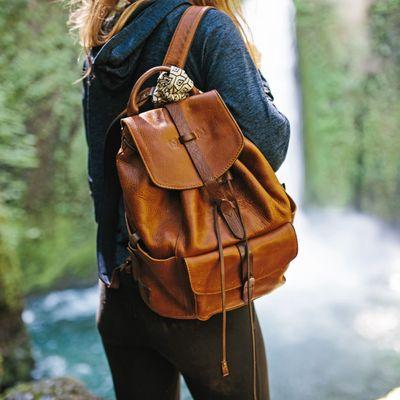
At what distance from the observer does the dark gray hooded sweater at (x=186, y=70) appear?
1.05m

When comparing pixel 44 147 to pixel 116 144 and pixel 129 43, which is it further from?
pixel 129 43

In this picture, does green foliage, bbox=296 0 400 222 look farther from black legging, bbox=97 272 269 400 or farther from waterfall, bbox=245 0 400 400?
black legging, bbox=97 272 269 400

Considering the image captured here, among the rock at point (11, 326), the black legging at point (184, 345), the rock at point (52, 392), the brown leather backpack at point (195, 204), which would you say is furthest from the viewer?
the rock at point (11, 326)

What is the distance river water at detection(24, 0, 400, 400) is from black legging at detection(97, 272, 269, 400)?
5.29 feet

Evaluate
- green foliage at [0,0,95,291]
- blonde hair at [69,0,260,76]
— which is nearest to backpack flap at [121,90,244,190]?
blonde hair at [69,0,260,76]

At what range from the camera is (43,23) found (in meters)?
4.50

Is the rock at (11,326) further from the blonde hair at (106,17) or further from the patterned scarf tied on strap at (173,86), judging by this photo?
the patterned scarf tied on strap at (173,86)

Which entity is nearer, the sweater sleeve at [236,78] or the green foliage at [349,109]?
the sweater sleeve at [236,78]

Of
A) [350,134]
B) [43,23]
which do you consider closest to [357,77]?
[350,134]

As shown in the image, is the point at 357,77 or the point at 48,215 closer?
the point at 48,215

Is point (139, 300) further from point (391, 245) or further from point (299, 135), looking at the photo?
point (299, 135)

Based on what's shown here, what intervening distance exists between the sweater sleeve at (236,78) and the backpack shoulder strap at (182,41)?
0.07 ft

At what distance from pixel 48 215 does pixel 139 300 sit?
376 centimetres

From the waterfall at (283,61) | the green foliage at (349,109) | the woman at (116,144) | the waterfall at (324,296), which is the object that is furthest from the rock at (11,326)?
the waterfall at (283,61)
